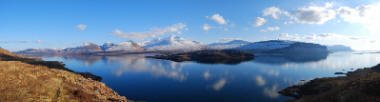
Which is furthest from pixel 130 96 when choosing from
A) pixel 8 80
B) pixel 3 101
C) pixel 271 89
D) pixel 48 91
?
pixel 271 89

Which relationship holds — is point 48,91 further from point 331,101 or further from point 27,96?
point 331,101

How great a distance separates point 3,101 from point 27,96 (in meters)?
2.36

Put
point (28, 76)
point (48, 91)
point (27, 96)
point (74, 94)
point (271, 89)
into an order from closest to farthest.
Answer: point (27, 96), point (48, 91), point (74, 94), point (28, 76), point (271, 89)

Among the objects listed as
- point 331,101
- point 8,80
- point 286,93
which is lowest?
point 286,93

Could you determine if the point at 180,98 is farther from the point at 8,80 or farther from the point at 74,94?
the point at 8,80

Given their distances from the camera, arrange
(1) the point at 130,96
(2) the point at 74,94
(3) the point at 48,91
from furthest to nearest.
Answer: (1) the point at 130,96
(2) the point at 74,94
(3) the point at 48,91

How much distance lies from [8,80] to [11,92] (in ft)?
20.5

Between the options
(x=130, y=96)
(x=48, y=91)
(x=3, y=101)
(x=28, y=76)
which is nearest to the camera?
(x=3, y=101)

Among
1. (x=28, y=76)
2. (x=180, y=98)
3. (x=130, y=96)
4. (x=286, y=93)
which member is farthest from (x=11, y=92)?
(x=286, y=93)

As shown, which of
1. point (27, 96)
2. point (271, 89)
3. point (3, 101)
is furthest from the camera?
point (271, 89)

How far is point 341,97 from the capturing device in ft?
76.6

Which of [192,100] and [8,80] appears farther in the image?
[192,100]

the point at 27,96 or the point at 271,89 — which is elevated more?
the point at 27,96

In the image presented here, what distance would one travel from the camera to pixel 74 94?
91.7ft
